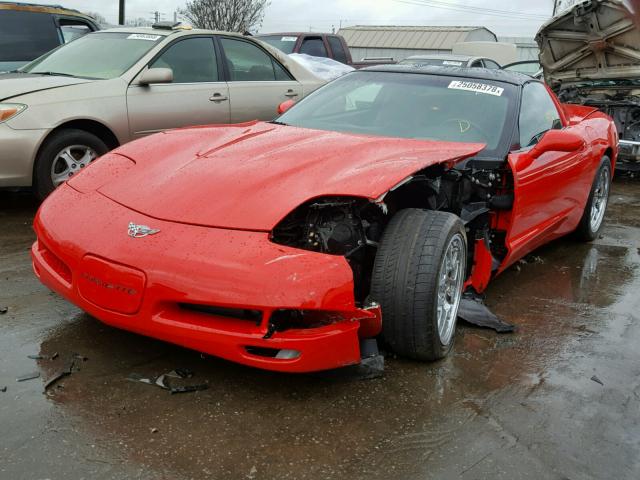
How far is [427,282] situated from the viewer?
279cm

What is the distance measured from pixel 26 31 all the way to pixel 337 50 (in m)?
5.47

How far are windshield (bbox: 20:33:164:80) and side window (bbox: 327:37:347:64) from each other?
586 centimetres

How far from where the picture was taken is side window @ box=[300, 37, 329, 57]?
11.4 m

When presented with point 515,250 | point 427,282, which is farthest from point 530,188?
point 427,282

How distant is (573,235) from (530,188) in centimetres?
187

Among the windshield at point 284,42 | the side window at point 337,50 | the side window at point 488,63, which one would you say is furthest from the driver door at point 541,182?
the side window at point 488,63

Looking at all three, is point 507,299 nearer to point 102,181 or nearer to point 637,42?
point 102,181

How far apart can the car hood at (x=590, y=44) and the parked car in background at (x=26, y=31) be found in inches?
232

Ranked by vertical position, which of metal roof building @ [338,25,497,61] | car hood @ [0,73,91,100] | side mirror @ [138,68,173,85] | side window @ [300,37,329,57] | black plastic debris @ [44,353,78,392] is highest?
side mirror @ [138,68,173,85]

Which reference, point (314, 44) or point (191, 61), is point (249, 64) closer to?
point (191, 61)

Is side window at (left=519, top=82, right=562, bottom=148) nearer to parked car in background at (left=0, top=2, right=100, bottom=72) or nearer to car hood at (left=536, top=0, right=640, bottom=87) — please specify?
car hood at (left=536, top=0, right=640, bottom=87)

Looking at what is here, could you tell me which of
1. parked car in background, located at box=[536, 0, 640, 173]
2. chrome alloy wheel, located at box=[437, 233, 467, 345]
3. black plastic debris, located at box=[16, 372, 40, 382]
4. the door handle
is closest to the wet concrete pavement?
black plastic debris, located at box=[16, 372, 40, 382]

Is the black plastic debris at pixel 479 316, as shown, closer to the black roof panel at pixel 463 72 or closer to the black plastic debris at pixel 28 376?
the black roof panel at pixel 463 72

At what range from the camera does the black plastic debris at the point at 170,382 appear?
2.69 metres
